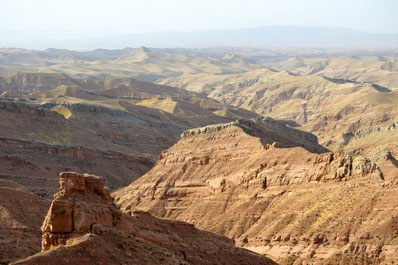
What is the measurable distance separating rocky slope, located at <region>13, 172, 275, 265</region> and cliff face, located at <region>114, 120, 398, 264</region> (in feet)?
58.0

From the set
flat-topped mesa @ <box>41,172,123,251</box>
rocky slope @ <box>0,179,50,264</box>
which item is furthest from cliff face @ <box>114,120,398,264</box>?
flat-topped mesa @ <box>41,172,123,251</box>

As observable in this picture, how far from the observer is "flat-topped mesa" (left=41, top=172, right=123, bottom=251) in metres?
60.0

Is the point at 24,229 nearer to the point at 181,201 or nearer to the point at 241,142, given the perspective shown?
the point at 181,201

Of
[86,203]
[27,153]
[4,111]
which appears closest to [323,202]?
[86,203]

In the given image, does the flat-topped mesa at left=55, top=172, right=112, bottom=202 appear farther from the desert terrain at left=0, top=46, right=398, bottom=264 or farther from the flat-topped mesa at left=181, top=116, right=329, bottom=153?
the flat-topped mesa at left=181, top=116, right=329, bottom=153

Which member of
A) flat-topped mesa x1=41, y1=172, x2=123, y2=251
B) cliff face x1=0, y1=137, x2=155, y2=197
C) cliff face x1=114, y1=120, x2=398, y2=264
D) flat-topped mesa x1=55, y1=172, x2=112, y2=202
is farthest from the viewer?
cliff face x1=0, y1=137, x2=155, y2=197

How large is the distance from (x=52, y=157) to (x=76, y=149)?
25.7ft

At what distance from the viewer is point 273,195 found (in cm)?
10750

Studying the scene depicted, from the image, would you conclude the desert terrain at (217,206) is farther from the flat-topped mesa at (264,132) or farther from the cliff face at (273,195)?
the flat-topped mesa at (264,132)

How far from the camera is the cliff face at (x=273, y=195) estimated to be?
90125mm

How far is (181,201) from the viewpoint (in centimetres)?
12425

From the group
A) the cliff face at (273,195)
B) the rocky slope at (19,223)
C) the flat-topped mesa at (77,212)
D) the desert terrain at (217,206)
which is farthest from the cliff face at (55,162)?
the flat-topped mesa at (77,212)

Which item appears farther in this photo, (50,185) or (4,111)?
(4,111)

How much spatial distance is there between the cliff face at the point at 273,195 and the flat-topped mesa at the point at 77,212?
29251 mm
